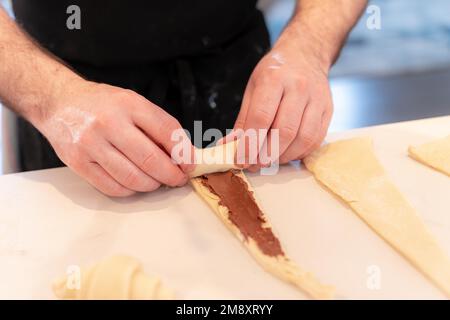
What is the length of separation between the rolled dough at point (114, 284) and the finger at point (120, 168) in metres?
0.18

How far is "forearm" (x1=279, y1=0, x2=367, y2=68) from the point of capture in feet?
3.74

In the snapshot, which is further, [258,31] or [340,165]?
[258,31]

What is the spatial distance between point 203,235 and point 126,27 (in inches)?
22.9

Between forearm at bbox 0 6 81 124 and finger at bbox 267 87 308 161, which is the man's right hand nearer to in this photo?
forearm at bbox 0 6 81 124

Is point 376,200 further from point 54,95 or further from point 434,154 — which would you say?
point 54,95

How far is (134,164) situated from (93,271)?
0.22 metres

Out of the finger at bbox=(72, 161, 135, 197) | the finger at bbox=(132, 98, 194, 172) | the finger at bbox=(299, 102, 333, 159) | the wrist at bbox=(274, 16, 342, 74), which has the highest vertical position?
the wrist at bbox=(274, 16, 342, 74)

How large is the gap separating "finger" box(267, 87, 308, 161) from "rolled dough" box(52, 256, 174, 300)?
36 cm

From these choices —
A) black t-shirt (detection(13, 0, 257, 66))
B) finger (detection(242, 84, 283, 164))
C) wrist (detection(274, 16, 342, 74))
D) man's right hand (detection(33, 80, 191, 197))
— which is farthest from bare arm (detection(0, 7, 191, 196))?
wrist (detection(274, 16, 342, 74))

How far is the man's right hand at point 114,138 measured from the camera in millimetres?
859

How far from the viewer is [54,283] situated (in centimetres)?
73
